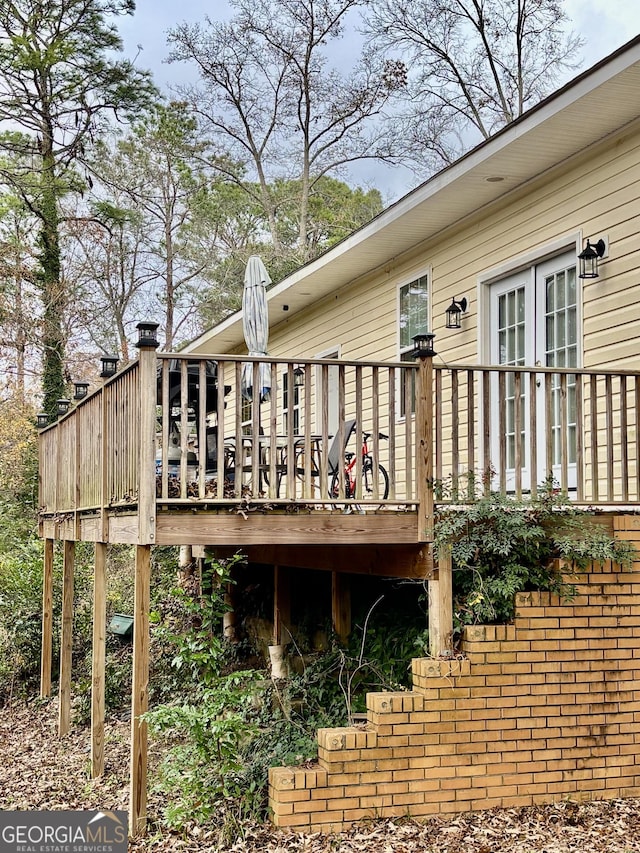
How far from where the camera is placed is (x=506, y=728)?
6.48m

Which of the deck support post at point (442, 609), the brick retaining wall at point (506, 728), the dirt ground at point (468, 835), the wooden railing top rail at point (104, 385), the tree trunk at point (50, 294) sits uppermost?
the tree trunk at point (50, 294)

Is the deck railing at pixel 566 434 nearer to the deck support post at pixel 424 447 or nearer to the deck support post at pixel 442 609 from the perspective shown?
the deck support post at pixel 424 447

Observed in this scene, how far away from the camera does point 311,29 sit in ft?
82.8

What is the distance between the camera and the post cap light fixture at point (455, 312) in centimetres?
970

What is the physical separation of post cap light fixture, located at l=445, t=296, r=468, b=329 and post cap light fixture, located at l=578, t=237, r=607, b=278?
6.26 ft

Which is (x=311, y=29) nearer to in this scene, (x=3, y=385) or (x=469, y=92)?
(x=469, y=92)

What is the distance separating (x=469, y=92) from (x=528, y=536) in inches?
759

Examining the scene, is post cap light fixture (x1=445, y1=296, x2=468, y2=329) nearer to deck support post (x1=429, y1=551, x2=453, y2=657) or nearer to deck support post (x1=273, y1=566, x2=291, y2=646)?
deck support post (x1=273, y1=566, x2=291, y2=646)

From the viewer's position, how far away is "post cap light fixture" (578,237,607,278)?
25.5ft

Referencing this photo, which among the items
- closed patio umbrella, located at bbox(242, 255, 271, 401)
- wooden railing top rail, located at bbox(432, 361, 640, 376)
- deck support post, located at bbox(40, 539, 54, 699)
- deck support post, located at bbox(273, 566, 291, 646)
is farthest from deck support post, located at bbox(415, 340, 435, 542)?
deck support post, located at bbox(40, 539, 54, 699)

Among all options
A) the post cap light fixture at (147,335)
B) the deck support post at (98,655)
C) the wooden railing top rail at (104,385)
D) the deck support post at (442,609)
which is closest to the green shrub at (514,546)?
the deck support post at (442,609)

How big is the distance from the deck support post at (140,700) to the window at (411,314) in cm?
467

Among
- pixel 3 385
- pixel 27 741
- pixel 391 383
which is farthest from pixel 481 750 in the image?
pixel 3 385

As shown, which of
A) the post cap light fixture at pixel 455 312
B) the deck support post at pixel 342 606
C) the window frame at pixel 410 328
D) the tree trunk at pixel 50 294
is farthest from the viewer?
the tree trunk at pixel 50 294
